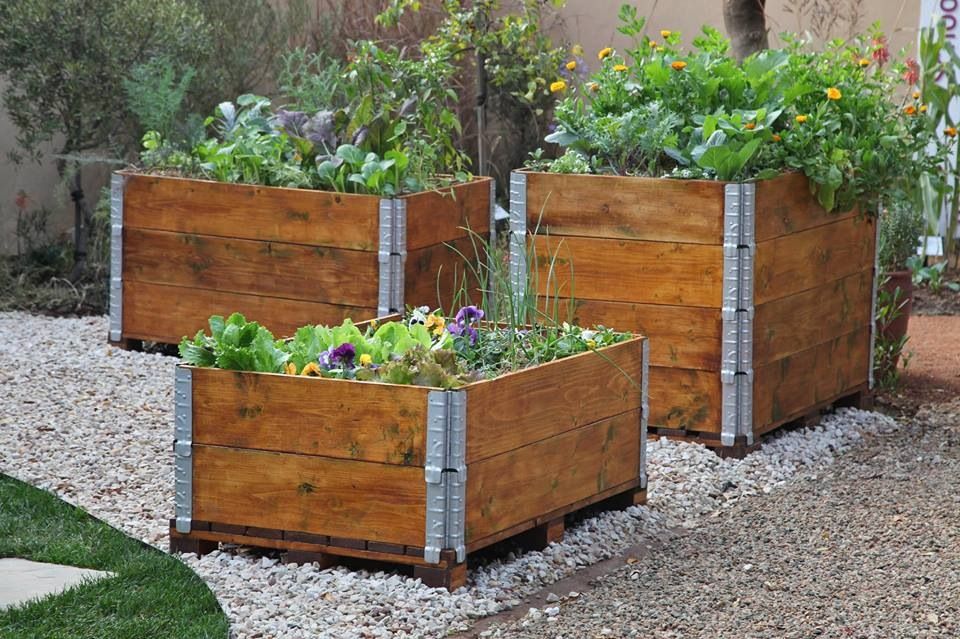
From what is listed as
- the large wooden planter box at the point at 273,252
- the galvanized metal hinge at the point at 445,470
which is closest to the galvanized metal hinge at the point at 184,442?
the galvanized metal hinge at the point at 445,470

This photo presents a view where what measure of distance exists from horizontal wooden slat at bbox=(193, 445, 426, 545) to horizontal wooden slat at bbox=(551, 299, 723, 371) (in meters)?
1.73

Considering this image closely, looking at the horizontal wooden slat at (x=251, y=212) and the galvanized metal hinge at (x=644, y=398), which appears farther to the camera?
the horizontal wooden slat at (x=251, y=212)

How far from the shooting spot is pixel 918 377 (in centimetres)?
691

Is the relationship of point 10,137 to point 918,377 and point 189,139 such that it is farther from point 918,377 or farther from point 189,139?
point 918,377

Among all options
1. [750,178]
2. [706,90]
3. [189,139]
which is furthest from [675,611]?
[189,139]

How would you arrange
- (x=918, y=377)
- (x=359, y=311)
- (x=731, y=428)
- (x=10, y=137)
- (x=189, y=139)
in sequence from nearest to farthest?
(x=731, y=428), (x=359, y=311), (x=918, y=377), (x=189, y=139), (x=10, y=137)

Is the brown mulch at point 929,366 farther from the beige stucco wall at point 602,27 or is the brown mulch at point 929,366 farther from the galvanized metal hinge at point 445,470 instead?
the galvanized metal hinge at point 445,470

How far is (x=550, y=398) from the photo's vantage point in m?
4.20

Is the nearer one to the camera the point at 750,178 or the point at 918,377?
the point at 750,178

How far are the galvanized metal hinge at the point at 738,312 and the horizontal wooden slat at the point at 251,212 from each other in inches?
60.1

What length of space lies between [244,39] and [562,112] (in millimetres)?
4240

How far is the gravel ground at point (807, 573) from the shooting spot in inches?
147

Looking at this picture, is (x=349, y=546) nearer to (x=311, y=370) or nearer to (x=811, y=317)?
(x=311, y=370)

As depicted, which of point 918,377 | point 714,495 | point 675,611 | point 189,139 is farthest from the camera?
point 189,139
